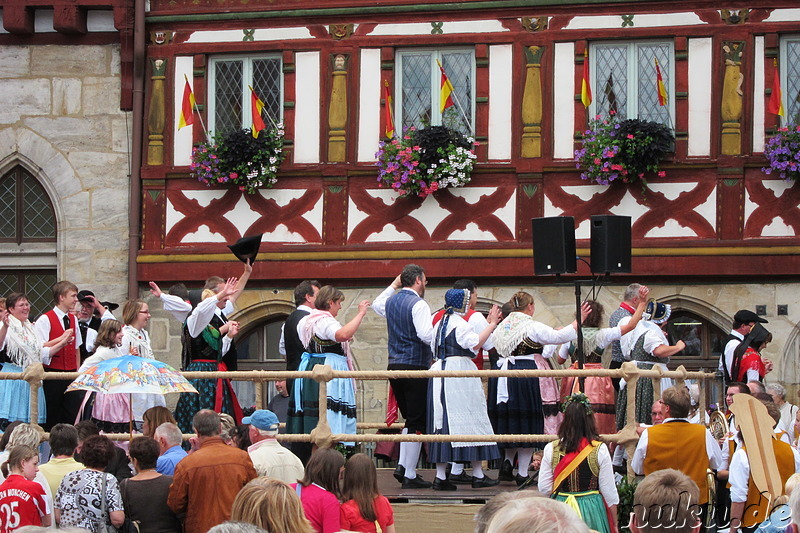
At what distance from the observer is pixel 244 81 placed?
18984 mm

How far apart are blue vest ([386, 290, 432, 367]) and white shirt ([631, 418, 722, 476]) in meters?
2.14

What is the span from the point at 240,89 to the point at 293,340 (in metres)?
7.11

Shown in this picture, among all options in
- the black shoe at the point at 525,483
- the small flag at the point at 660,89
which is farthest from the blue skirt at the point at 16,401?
the small flag at the point at 660,89

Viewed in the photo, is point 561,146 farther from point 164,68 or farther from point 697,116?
point 164,68

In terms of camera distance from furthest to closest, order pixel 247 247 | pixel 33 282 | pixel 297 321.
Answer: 1. pixel 33 282
2. pixel 247 247
3. pixel 297 321

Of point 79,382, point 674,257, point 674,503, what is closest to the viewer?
point 674,503

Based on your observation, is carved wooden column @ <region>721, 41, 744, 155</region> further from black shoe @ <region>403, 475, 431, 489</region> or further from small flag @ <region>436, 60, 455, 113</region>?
black shoe @ <region>403, 475, 431, 489</region>

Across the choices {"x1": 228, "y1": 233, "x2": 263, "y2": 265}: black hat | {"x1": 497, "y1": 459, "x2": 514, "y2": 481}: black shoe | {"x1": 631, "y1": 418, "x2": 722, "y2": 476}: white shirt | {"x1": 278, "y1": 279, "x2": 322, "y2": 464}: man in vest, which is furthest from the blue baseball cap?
{"x1": 228, "y1": 233, "x2": 263, "y2": 265}: black hat

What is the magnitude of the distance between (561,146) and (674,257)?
196cm

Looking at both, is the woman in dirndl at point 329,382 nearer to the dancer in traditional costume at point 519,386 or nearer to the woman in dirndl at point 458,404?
the woman in dirndl at point 458,404

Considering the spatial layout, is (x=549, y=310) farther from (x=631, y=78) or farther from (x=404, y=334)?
(x=404, y=334)

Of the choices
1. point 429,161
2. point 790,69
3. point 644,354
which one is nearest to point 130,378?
point 644,354

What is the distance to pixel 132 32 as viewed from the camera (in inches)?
750

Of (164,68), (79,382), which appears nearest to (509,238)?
(164,68)
